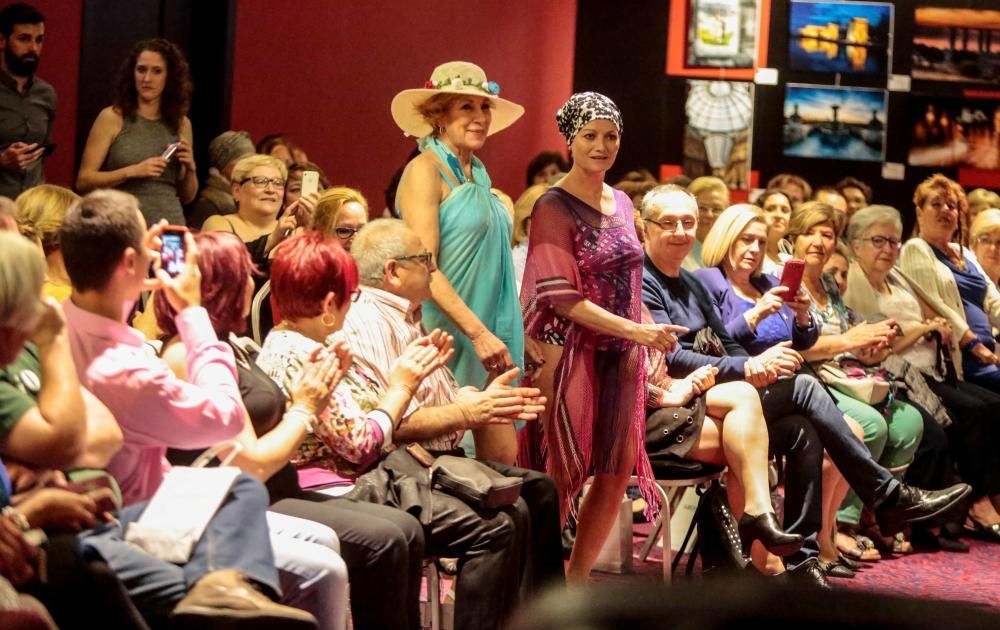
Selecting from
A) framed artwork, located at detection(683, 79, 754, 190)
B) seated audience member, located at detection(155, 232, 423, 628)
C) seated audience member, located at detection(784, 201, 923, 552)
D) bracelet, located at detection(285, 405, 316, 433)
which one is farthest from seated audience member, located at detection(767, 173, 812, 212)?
bracelet, located at detection(285, 405, 316, 433)

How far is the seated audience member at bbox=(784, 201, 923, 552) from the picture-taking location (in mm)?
5645

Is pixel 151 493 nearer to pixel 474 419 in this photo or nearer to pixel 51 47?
pixel 474 419

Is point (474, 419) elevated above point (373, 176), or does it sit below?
below

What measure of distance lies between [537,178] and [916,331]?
2.49 metres

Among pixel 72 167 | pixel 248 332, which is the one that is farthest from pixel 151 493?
pixel 72 167

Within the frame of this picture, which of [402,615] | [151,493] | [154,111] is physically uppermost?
[154,111]

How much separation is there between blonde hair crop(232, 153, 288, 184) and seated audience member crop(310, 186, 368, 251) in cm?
62

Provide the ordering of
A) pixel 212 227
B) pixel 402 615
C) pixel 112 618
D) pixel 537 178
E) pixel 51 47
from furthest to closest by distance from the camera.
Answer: pixel 537 178 < pixel 51 47 < pixel 212 227 < pixel 402 615 < pixel 112 618

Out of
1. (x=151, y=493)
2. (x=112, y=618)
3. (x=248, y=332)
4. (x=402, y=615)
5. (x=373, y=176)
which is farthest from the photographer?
(x=373, y=176)

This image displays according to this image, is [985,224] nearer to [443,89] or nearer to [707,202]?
[707,202]

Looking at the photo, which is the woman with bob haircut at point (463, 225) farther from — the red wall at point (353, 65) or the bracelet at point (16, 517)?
the red wall at point (353, 65)

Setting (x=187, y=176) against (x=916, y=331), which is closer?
(x=187, y=176)

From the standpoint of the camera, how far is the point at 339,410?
3377mm

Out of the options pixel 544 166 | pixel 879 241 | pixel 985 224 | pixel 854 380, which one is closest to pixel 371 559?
pixel 854 380
